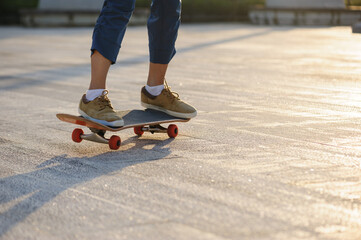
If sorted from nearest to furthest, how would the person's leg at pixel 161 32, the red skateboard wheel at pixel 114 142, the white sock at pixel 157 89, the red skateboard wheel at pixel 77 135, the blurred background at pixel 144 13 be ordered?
the red skateboard wheel at pixel 114 142, the red skateboard wheel at pixel 77 135, the person's leg at pixel 161 32, the white sock at pixel 157 89, the blurred background at pixel 144 13

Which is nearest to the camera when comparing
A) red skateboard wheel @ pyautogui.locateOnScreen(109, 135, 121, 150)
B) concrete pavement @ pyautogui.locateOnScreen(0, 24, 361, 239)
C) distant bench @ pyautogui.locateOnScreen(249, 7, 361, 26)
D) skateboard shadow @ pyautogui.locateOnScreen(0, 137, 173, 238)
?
Result: concrete pavement @ pyautogui.locateOnScreen(0, 24, 361, 239)

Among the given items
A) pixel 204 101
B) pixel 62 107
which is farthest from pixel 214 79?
pixel 62 107

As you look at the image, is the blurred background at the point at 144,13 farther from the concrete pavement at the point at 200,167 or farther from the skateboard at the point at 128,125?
the skateboard at the point at 128,125

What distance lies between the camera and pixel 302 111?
5574mm

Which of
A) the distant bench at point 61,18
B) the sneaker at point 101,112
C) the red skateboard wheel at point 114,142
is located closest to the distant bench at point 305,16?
the distant bench at point 61,18

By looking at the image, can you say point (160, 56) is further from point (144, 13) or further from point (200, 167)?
point (144, 13)

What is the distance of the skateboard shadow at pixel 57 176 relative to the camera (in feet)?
9.81

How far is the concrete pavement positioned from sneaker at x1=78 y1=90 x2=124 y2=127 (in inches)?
6.3

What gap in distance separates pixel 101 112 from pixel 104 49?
370 millimetres

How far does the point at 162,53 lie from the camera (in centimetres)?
453

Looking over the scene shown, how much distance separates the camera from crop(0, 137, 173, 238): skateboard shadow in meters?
2.99

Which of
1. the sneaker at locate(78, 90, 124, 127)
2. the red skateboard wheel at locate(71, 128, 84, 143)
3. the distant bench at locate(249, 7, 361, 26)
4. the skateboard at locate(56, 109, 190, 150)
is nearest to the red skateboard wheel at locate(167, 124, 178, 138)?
the skateboard at locate(56, 109, 190, 150)

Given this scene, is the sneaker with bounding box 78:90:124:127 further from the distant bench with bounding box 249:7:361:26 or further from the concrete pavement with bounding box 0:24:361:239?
the distant bench with bounding box 249:7:361:26

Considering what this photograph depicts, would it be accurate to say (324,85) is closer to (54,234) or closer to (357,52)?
(357,52)
